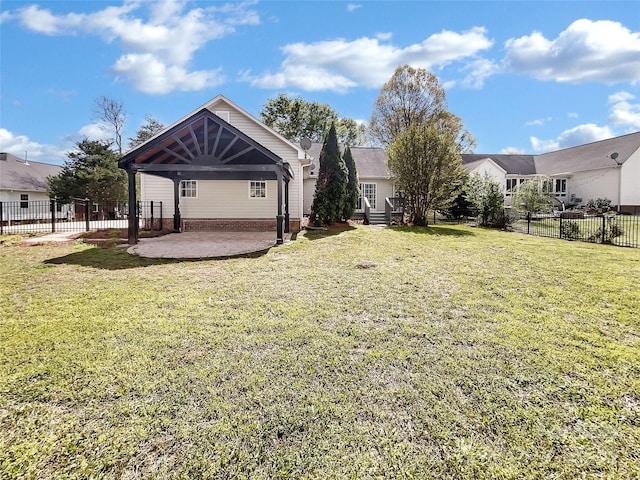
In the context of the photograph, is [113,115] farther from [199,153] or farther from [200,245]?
[200,245]

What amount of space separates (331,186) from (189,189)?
708cm

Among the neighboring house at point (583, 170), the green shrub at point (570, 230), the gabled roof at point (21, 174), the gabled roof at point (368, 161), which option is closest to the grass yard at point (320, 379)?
the green shrub at point (570, 230)

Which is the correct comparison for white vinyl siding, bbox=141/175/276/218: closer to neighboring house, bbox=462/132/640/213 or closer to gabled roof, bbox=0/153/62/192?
neighboring house, bbox=462/132/640/213

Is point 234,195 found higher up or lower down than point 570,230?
higher up

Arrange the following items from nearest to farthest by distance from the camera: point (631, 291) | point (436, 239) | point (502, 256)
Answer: point (631, 291) → point (502, 256) → point (436, 239)

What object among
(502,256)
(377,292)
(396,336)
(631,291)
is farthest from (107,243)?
(631,291)

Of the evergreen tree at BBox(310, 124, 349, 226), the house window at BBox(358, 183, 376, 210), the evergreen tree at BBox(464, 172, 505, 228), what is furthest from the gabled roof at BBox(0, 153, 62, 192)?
the evergreen tree at BBox(464, 172, 505, 228)

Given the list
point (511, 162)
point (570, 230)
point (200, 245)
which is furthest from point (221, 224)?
point (511, 162)

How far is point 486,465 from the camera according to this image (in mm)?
2152

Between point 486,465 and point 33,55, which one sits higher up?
point 33,55

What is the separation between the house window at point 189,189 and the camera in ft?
51.5

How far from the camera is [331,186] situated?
48.1 ft

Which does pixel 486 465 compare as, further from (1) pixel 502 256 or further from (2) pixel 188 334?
(1) pixel 502 256

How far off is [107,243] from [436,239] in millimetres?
12222
